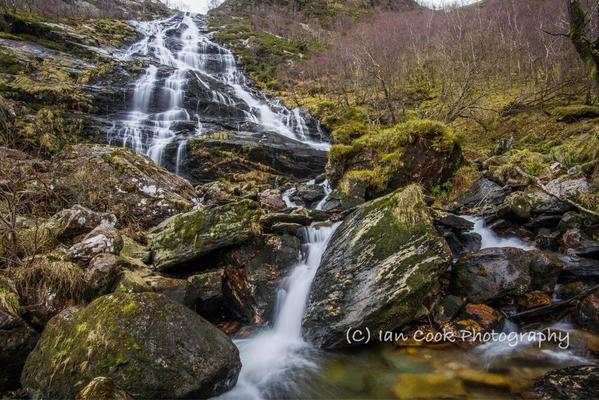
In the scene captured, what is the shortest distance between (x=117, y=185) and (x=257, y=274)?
536 cm

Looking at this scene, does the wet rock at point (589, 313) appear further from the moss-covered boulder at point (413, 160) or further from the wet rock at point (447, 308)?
the moss-covered boulder at point (413, 160)

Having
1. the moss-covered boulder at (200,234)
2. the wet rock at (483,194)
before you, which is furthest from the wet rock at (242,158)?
the moss-covered boulder at (200,234)

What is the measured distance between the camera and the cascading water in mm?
16984

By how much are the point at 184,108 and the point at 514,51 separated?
69.4 ft

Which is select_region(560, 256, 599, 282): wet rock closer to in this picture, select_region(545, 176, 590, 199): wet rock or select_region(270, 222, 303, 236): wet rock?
select_region(545, 176, 590, 199): wet rock

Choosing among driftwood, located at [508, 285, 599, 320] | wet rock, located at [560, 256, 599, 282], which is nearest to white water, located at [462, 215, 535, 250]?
wet rock, located at [560, 256, 599, 282]

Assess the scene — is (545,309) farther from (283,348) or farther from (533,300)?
(283,348)

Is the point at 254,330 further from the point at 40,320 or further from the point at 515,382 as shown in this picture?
the point at 515,382

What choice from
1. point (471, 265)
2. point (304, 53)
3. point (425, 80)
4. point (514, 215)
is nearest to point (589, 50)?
point (514, 215)

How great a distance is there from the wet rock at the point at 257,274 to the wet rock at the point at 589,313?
4542 mm

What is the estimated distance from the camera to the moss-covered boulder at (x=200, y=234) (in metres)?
6.45

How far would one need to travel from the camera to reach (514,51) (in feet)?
75.6

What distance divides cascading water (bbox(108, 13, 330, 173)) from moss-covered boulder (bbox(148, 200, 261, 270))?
31.8 ft

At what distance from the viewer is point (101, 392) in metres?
3.20
